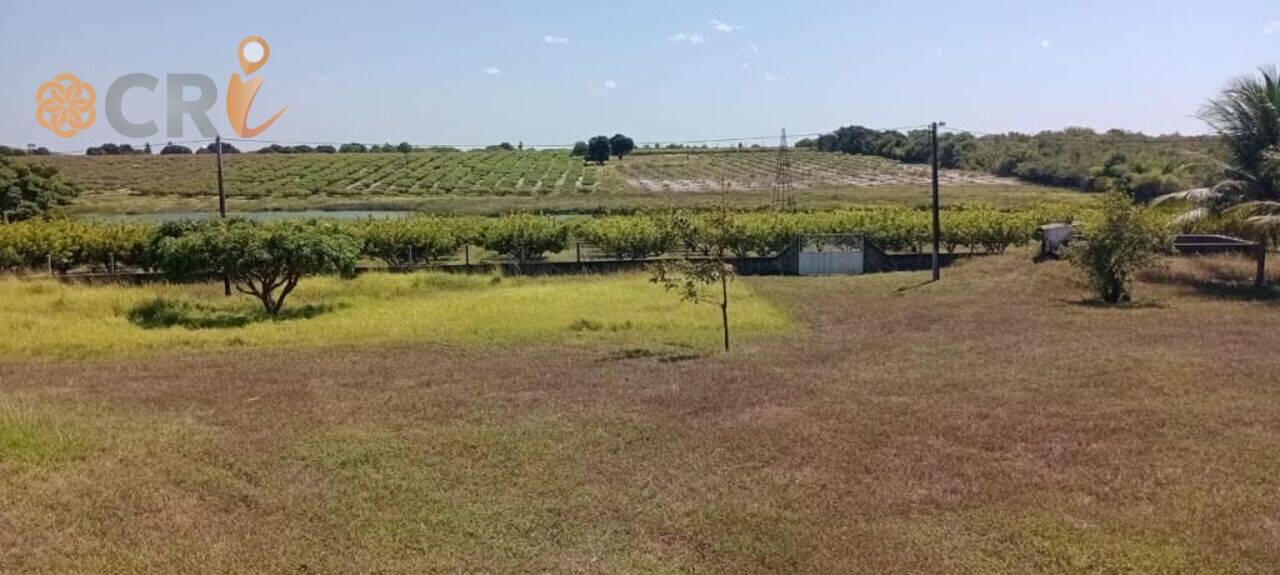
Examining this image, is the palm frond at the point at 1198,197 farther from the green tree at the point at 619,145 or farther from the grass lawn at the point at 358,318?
the green tree at the point at 619,145

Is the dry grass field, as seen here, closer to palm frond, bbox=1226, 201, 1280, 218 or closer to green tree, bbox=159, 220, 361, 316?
palm frond, bbox=1226, 201, 1280, 218

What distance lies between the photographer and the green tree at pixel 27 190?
42281 mm

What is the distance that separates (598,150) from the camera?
94.0m

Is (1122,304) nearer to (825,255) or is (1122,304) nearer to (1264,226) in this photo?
(1264,226)

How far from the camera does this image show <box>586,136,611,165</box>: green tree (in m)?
93.6

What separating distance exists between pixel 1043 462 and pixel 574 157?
313 feet

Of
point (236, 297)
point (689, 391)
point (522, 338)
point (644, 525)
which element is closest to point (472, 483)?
point (644, 525)

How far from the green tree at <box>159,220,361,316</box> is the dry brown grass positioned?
5107mm

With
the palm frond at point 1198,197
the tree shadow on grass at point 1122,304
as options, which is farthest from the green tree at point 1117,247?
the palm frond at point 1198,197

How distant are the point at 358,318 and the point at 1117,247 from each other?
17.0 metres

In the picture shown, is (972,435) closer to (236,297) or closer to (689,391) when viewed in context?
(689,391)

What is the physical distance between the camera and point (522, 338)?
52.2ft

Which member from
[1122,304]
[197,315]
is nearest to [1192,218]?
[1122,304]

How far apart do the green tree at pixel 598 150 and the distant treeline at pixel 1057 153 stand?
27.6 meters
